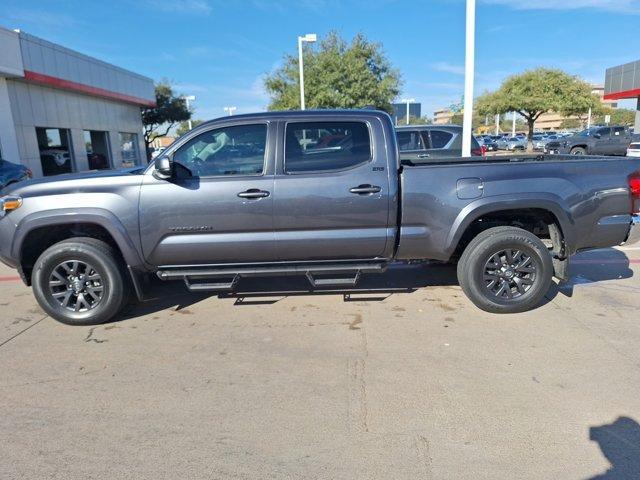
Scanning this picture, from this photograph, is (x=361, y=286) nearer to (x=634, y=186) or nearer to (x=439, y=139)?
(x=634, y=186)

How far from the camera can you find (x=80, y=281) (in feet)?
14.4

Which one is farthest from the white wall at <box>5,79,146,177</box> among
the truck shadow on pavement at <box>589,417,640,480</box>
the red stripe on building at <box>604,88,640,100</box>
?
the red stripe on building at <box>604,88,640,100</box>

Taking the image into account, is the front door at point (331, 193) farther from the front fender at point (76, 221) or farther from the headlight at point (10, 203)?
the headlight at point (10, 203)

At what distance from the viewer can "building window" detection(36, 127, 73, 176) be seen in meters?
18.3

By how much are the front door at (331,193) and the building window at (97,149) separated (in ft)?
67.0

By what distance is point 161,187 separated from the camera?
13.7ft

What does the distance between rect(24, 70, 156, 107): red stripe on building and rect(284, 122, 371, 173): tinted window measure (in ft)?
54.9

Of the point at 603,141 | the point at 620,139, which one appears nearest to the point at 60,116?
the point at 603,141

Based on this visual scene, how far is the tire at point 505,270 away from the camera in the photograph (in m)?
4.34

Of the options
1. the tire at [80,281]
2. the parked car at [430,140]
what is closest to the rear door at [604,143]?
the parked car at [430,140]

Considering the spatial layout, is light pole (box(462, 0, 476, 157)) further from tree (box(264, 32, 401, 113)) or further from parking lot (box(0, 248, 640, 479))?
tree (box(264, 32, 401, 113))

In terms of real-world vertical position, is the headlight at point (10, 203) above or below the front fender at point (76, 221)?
above

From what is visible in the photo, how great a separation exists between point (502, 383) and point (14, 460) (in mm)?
3145

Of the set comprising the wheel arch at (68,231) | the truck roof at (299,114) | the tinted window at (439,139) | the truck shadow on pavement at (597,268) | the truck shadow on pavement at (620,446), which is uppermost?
the truck roof at (299,114)
